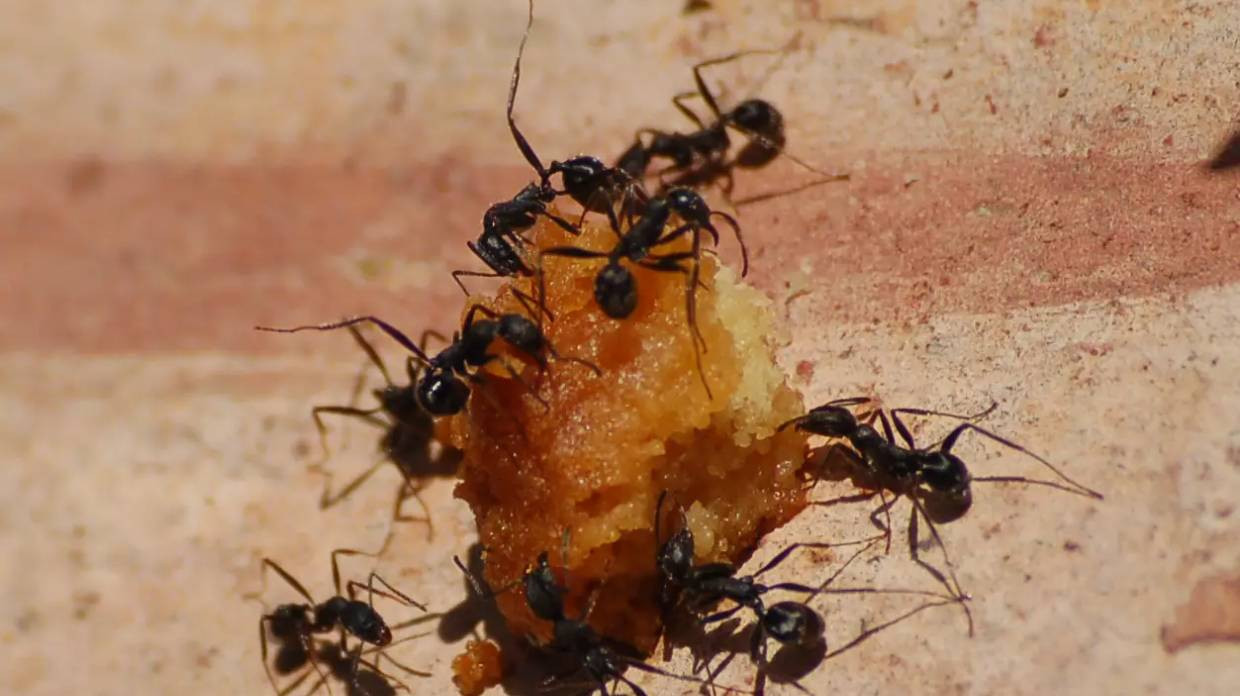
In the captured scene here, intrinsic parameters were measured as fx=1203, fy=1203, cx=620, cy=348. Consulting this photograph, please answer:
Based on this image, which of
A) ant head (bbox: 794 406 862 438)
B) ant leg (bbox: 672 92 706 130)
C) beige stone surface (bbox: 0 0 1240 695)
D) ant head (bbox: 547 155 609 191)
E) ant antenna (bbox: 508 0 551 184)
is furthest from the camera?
ant leg (bbox: 672 92 706 130)

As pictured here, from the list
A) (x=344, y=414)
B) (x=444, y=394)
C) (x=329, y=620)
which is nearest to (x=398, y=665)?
(x=329, y=620)

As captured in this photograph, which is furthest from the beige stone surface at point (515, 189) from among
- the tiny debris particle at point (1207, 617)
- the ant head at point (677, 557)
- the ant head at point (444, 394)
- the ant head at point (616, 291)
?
the ant head at point (616, 291)

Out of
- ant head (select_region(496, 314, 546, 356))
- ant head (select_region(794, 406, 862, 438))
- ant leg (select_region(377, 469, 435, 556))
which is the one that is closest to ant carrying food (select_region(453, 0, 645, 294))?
ant head (select_region(496, 314, 546, 356))

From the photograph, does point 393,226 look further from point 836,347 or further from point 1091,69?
point 1091,69

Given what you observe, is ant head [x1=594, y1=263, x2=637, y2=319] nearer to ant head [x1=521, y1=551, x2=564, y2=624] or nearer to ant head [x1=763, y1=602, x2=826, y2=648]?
ant head [x1=521, y1=551, x2=564, y2=624]

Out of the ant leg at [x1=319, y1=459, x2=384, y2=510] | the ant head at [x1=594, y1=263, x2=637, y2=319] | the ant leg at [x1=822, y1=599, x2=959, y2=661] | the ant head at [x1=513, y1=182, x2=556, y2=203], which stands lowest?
the ant leg at [x1=822, y1=599, x2=959, y2=661]

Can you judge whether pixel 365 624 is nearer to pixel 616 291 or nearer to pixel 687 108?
pixel 616 291
